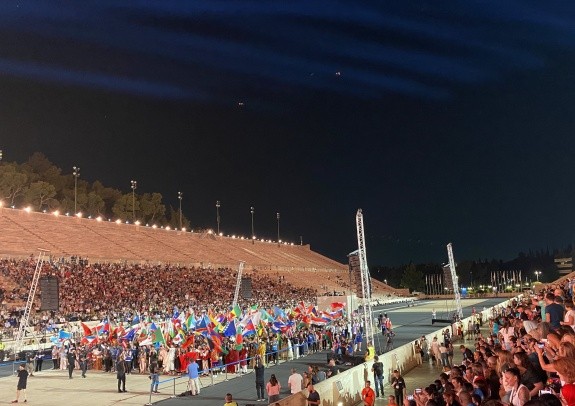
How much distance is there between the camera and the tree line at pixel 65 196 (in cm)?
9069

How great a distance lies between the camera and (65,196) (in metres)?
105

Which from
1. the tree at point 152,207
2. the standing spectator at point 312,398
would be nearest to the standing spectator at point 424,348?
the standing spectator at point 312,398

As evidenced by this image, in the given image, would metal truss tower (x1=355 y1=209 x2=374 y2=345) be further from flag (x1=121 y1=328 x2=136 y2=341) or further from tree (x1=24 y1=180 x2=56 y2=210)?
tree (x1=24 y1=180 x2=56 y2=210)

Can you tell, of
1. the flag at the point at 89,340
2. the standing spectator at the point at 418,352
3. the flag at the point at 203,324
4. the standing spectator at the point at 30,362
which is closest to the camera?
the standing spectator at the point at 418,352

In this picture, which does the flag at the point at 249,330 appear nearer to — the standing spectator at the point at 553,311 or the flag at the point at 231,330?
the flag at the point at 231,330

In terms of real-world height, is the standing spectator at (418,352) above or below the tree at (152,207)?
below

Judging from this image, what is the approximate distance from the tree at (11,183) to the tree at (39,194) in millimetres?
1096

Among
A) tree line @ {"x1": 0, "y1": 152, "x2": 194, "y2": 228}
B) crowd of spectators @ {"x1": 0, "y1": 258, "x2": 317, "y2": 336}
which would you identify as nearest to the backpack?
crowd of spectators @ {"x1": 0, "y1": 258, "x2": 317, "y2": 336}

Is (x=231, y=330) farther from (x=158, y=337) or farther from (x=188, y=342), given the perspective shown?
(x=158, y=337)

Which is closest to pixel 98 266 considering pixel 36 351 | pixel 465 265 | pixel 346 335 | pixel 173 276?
pixel 173 276

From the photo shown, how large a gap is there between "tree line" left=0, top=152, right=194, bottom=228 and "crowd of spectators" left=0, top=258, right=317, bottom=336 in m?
35.1

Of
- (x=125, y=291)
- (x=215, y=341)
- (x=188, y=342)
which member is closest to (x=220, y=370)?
(x=215, y=341)

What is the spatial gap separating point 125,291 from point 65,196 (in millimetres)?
61531

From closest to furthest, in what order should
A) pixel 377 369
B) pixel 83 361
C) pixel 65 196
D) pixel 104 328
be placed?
pixel 377 369, pixel 83 361, pixel 104 328, pixel 65 196
